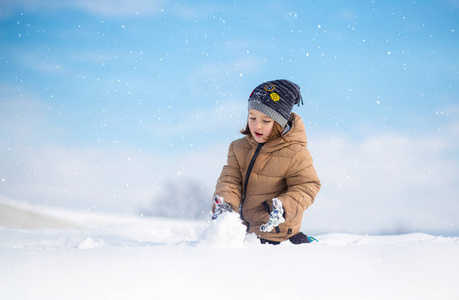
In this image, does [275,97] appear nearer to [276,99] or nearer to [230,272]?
[276,99]

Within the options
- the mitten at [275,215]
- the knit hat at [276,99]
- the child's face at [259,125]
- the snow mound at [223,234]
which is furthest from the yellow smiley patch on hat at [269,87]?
the snow mound at [223,234]

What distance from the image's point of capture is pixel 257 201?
3.04 metres

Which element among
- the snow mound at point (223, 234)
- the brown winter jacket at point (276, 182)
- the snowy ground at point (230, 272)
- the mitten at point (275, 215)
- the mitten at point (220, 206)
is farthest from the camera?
the brown winter jacket at point (276, 182)

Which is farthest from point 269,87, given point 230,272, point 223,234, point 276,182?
point 230,272

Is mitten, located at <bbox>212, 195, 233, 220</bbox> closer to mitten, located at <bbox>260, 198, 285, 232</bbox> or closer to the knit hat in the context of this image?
mitten, located at <bbox>260, 198, 285, 232</bbox>

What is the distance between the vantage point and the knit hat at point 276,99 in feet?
9.69

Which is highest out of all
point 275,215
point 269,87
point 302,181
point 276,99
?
point 269,87

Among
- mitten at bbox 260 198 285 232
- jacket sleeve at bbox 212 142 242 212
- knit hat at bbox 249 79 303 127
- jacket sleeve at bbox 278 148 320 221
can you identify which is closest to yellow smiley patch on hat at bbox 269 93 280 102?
knit hat at bbox 249 79 303 127

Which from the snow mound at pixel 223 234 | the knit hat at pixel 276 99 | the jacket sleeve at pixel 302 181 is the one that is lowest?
the snow mound at pixel 223 234

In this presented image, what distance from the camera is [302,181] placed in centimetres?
293

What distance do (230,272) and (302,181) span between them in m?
1.45

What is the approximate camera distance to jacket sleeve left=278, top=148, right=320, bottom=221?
2809 mm

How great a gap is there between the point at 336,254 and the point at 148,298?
951mm

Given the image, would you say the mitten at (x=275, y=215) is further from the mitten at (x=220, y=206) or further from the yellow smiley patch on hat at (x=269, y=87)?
the yellow smiley patch on hat at (x=269, y=87)
